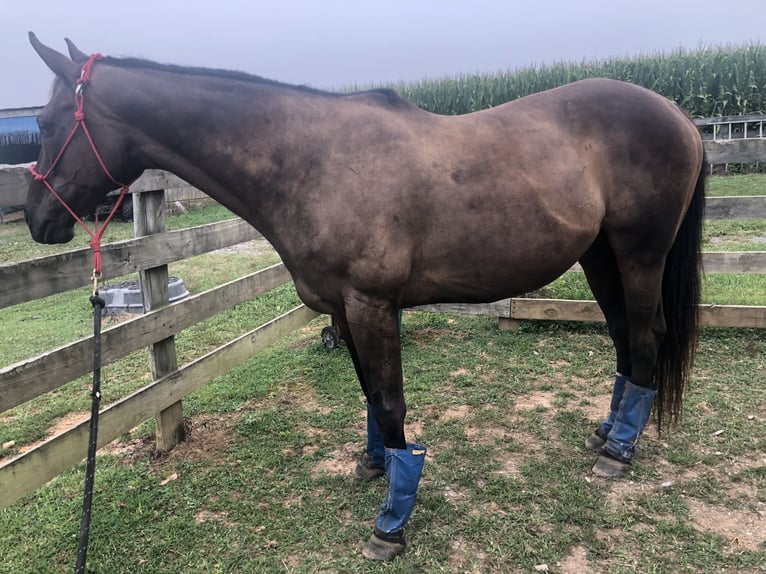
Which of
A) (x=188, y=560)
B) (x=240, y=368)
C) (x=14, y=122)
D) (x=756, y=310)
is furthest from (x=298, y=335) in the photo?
(x=14, y=122)

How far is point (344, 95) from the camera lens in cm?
235

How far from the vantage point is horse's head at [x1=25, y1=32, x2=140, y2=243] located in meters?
2.02

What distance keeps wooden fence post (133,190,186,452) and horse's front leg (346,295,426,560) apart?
1376mm

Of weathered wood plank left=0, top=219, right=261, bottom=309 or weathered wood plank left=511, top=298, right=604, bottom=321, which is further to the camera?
weathered wood plank left=511, top=298, right=604, bottom=321

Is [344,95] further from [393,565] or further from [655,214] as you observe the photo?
[393,565]

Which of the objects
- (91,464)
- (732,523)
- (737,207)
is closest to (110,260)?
(91,464)

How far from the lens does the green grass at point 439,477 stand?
7.59ft

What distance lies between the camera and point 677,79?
13.3m

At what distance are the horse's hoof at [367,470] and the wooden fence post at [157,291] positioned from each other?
117 centimetres

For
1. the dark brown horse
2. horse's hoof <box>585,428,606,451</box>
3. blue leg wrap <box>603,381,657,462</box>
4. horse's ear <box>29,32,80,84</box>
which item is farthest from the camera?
horse's hoof <box>585,428,606,451</box>

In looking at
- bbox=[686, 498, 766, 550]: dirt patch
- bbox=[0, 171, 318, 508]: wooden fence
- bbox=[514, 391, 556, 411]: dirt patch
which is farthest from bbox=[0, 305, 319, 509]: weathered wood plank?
bbox=[686, 498, 766, 550]: dirt patch

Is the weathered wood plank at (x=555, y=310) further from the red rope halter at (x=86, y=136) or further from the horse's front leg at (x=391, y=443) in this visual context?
the red rope halter at (x=86, y=136)

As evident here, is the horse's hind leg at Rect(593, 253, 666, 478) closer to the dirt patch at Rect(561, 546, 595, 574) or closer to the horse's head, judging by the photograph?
the dirt patch at Rect(561, 546, 595, 574)

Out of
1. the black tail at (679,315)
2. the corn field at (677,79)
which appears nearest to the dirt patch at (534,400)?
the black tail at (679,315)
